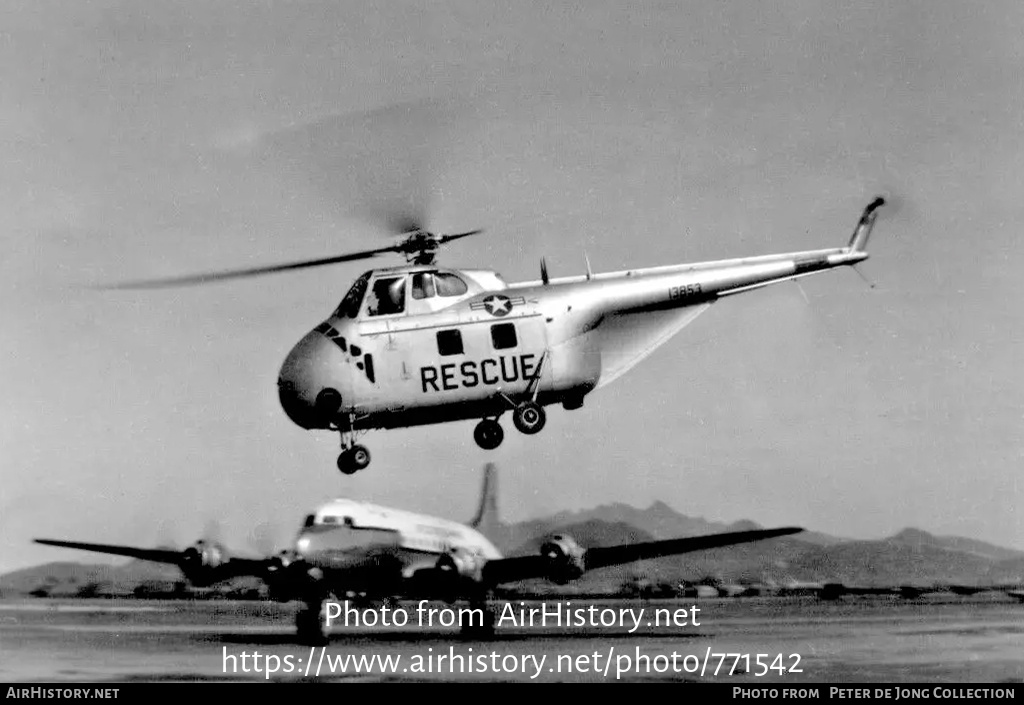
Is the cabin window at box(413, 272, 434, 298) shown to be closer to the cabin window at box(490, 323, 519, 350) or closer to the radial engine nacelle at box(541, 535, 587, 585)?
the cabin window at box(490, 323, 519, 350)

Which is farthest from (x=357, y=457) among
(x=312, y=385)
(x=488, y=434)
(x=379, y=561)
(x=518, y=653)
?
(x=518, y=653)

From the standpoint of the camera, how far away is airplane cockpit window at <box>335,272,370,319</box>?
55.7 feet

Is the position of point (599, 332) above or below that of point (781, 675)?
above

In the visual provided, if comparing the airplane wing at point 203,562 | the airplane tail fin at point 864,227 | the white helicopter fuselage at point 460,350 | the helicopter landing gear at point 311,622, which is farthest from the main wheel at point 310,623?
the airplane tail fin at point 864,227

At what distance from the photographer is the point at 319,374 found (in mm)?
16406

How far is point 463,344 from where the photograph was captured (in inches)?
669

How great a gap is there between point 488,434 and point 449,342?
5.26 feet

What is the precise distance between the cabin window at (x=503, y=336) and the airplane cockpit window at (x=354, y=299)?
200 cm

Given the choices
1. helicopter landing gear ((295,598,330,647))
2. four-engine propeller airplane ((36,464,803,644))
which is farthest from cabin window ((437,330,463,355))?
helicopter landing gear ((295,598,330,647))

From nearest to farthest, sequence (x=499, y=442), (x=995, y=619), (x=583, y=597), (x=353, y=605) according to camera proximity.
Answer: (x=499, y=442)
(x=353, y=605)
(x=995, y=619)
(x=583, y=597)

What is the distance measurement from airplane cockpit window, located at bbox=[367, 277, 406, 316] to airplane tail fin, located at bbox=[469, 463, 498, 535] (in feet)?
71.5
